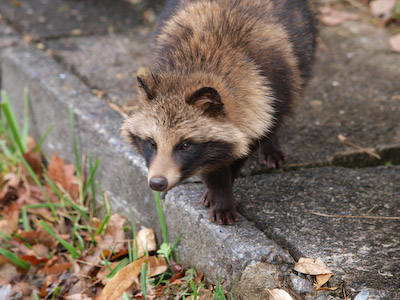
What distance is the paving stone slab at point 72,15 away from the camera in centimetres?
545

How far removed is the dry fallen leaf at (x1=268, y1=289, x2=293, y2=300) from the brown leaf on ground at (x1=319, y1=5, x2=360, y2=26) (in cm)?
375

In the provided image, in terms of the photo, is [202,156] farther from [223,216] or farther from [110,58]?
[110,58]

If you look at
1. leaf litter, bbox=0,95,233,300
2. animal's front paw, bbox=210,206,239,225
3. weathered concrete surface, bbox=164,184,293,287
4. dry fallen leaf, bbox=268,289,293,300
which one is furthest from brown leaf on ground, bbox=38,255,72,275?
dry fallen leaf, bbox=268,289,293,300

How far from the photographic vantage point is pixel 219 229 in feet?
9.12

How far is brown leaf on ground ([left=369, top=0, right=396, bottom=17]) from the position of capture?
534cm

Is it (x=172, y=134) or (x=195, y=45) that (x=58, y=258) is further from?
(x=195, y=45)

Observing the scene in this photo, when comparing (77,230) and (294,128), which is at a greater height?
(294,128)

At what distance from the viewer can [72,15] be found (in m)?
5.77

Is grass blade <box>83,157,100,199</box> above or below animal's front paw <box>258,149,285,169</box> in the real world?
below

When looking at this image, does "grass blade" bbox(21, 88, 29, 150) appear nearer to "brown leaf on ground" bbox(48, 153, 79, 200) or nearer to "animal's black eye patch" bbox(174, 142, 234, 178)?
"brown leaf on ground" bbox(48, 153, 79, 200)

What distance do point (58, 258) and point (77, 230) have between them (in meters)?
0.28

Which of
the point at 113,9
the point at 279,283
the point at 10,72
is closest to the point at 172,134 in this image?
the point at 279,283

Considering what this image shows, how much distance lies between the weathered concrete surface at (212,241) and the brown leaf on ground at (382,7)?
341 centimetres

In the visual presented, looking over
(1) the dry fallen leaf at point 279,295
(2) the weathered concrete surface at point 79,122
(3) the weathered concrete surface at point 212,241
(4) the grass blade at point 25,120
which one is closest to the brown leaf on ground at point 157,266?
(3) the weathered concrete surface at point 212,241
